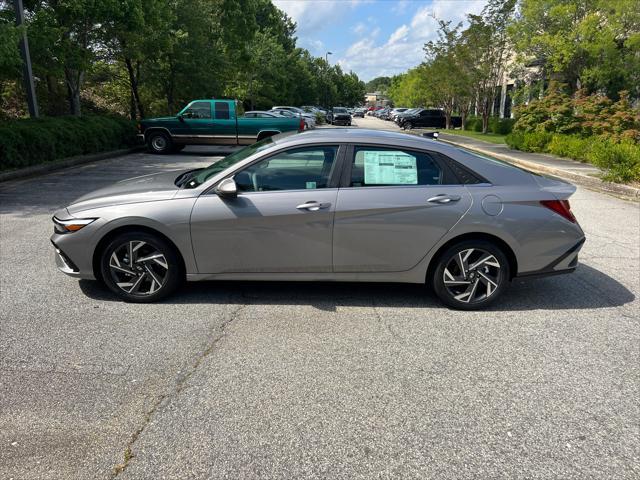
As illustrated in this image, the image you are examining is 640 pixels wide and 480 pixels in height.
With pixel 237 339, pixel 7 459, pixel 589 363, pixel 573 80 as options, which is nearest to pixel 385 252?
pixel 237 339

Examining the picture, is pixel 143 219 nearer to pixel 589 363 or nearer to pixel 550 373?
pixel 550 373

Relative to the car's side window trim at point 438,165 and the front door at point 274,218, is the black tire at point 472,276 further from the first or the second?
the front door at point 274,218

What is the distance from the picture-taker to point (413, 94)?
2379 inches

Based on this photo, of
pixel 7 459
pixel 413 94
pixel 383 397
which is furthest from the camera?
pixel 413 94

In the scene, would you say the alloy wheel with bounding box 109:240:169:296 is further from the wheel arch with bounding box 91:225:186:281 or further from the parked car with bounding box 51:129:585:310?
the wheel arch with bounding box 91:225:186:281

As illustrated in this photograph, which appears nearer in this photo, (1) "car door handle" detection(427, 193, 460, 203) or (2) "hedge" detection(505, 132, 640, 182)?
(1) "car door handle" detection(427, 193, 460, 203)

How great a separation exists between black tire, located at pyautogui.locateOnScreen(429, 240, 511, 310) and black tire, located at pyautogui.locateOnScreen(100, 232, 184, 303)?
7.80 feet

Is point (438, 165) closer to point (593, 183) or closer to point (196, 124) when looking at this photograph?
point (593, 183)

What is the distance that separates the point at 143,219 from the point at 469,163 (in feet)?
9.71

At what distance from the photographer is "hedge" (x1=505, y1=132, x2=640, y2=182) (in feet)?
38.1

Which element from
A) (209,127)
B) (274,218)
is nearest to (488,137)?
(209,127)

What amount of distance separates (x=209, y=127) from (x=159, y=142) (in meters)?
2.21

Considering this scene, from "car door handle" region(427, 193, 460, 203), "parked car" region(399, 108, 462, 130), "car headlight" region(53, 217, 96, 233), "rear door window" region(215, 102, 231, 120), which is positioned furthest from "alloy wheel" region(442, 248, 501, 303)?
"parked car" region(399, 108, 462, 130)

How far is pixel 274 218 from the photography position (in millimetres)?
4238
